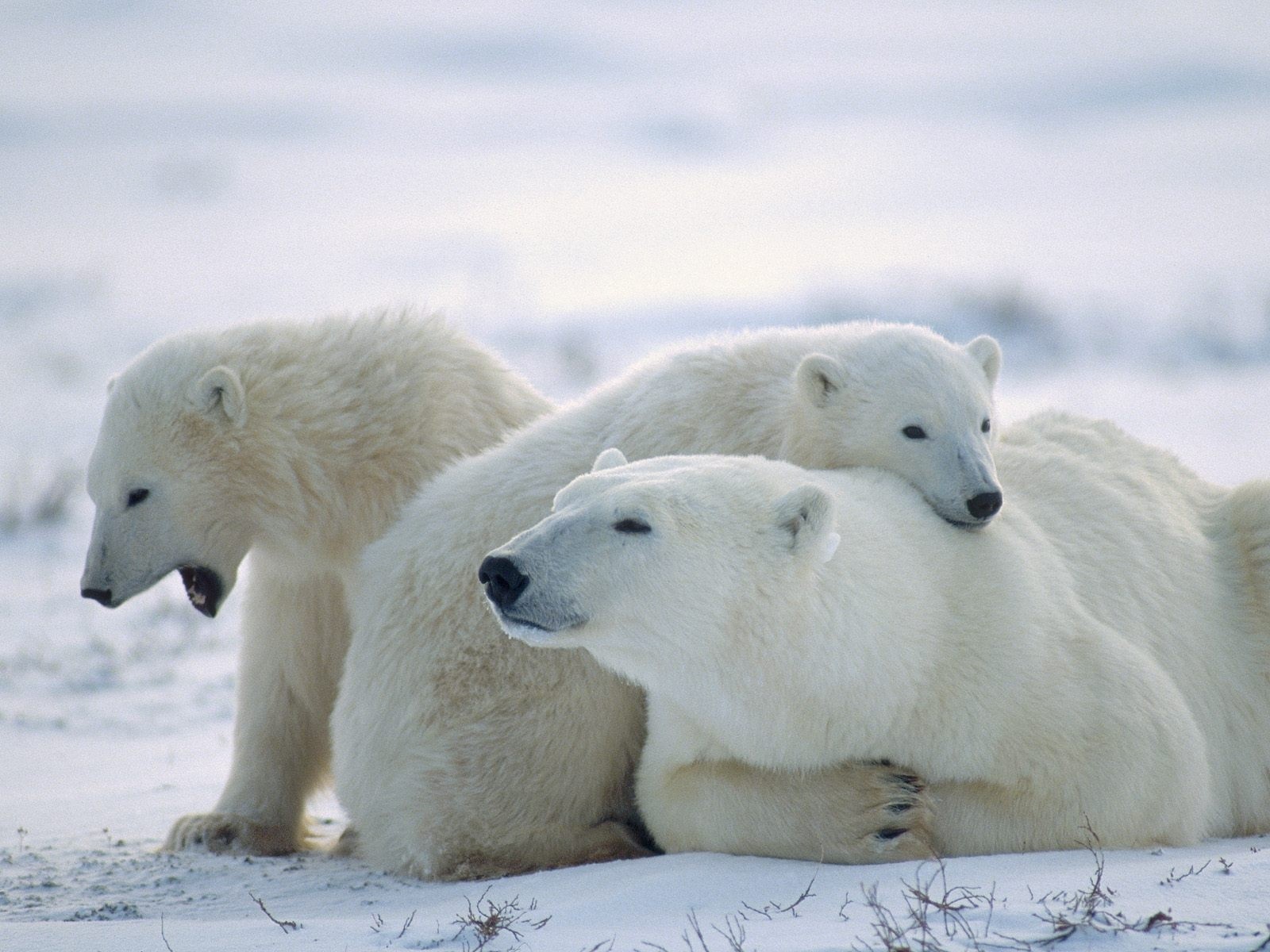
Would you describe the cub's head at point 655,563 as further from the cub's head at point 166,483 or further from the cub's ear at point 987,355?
the cub's head at point 166,483

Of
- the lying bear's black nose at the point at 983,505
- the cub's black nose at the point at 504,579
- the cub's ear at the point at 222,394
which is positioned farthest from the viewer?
the cub's ear at the point at 222,394

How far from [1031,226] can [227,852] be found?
21555mm

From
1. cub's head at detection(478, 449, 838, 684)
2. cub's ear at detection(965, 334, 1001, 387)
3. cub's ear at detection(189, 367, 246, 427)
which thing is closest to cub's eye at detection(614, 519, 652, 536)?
cub's head at detection(478, 449, 838, 684)

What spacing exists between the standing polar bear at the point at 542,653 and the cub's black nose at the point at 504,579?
104 centimetres

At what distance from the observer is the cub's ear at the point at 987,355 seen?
464 cm

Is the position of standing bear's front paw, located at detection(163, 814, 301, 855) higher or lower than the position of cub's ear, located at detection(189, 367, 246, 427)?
lower

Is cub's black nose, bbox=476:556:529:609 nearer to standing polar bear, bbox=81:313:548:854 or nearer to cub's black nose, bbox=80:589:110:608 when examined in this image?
standing polar bear, bbox=81:313:548:854

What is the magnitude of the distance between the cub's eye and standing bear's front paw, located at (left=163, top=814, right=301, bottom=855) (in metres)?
2.35

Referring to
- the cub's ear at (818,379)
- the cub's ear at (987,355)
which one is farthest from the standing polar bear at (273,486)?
the cub's ear at (987,355)

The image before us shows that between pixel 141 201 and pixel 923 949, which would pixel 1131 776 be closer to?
pixel 923 949

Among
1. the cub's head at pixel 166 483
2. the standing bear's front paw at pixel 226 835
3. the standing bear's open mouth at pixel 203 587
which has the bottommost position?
the standing bear's front paw at pixel 226 835

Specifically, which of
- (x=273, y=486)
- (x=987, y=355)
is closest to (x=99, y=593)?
(x=273, y=486)

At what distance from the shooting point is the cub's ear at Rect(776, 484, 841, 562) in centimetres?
334

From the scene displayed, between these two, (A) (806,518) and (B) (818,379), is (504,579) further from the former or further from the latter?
(B) (818,379)
